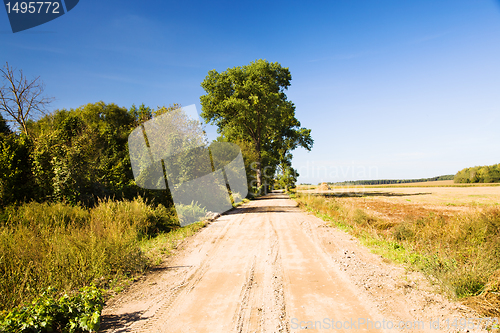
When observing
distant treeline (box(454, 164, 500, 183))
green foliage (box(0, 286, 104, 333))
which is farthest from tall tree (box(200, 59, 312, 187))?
distant treeline (box(454, 164, 500, 183))

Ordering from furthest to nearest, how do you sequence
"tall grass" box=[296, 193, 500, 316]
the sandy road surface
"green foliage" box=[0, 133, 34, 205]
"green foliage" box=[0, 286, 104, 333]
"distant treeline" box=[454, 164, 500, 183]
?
"distant treeline" box=[454, 164, 500, 183] → "green foliage" box=[0, 133, 34, 205] → "tall grass" box=[296, 193, 500, 316] → the sandy road surface → "green foliage" box=[0, 286, 104, 333]

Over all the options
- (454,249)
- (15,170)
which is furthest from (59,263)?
(454,249)

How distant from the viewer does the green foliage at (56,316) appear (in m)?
2.84

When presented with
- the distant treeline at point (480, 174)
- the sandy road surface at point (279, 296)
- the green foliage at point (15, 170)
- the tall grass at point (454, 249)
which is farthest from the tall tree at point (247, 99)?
the distant treeline at point (480, 174)

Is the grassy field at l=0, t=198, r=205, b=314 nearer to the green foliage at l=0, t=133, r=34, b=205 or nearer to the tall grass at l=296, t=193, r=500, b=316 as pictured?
the green foliage at l=0, t=133, r=34, b=205

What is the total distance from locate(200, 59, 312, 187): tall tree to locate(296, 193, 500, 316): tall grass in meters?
22.9

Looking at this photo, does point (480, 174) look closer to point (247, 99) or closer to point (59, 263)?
point (247, 99)

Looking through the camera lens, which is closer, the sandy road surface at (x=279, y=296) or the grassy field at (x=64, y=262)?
the sandy road surface at (x=279, y=296)

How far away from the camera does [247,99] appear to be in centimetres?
3109

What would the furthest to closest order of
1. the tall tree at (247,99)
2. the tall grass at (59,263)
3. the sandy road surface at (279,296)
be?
the tall tree at (247,99)
the tall grass at (59,263)
the sandy road surface at (279,296)

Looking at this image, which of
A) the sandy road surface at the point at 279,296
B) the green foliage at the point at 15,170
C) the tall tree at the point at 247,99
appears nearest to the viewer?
the sandy road surface at the point at 279,296

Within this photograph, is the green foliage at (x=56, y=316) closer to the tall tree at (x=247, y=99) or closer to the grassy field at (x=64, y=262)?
the grassy field at (x=64, y=262)

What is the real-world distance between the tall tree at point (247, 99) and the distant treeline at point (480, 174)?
8256 centimetres

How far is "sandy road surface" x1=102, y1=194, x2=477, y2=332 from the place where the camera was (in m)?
3.33
